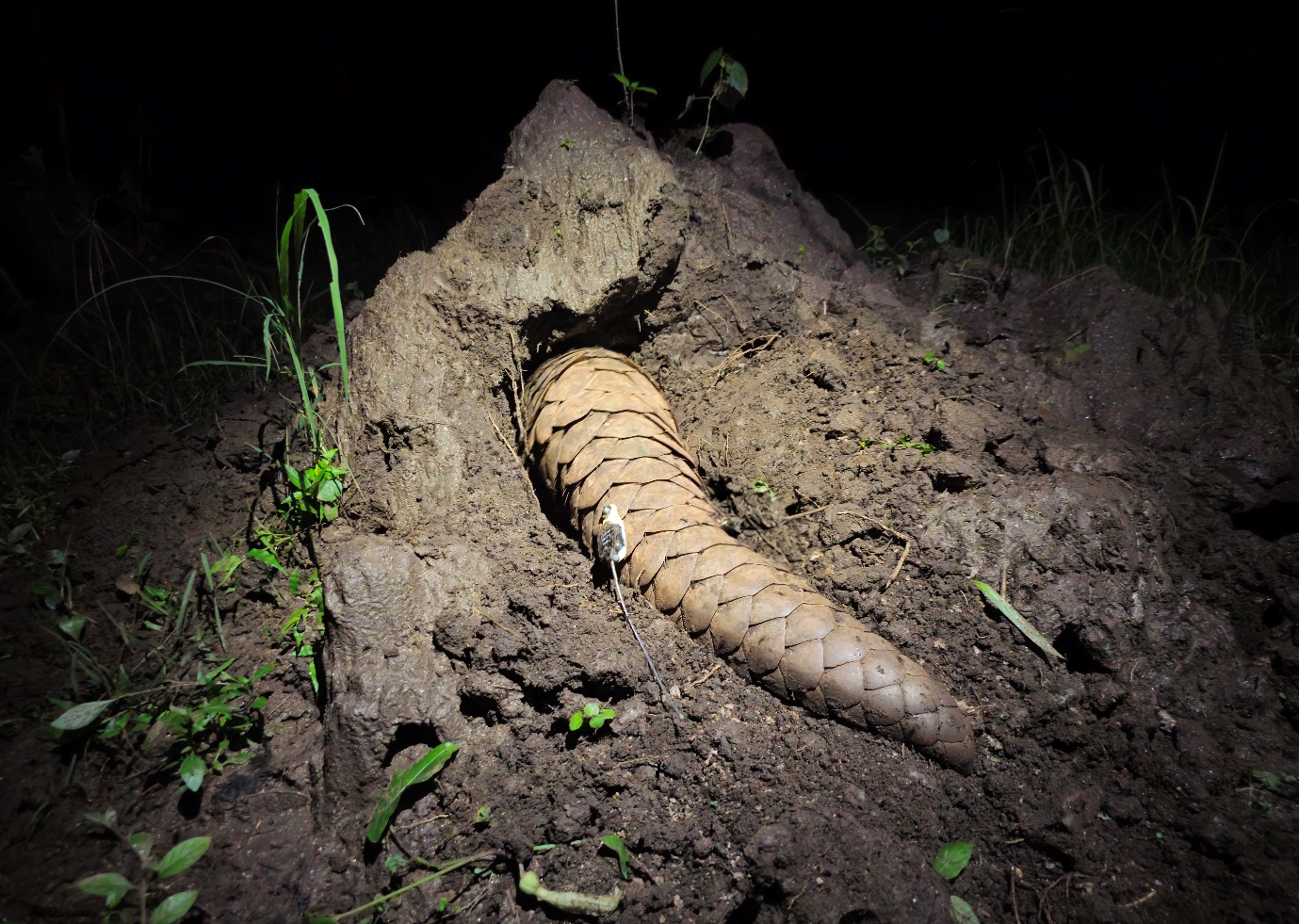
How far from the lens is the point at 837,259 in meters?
2.56

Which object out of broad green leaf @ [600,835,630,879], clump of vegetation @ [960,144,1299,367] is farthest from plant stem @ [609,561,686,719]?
clump of vegetation @ [960,144,1299,367]

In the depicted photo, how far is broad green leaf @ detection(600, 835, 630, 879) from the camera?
1256mm

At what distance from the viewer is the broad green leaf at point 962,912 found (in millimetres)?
1200

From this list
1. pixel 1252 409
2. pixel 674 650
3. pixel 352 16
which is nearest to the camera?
pixel 674 650

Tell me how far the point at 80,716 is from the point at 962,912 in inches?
75.5

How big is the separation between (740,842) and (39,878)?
1357mm

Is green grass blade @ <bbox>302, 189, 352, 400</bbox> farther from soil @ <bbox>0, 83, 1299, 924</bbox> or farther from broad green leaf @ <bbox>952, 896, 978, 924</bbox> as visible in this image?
broad green leaf @ <bbox>952, 896, 978, 924</bbox>

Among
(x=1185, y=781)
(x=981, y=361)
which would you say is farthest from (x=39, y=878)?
(x=981, y=361)

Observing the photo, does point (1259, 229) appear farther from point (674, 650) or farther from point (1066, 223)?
point (674, 650)

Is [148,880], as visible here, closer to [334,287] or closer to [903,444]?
[334,287]

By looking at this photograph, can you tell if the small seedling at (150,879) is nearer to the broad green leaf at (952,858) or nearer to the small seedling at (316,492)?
the small seedling at (316,492)

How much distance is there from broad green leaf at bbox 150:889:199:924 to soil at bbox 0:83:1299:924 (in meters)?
0.06

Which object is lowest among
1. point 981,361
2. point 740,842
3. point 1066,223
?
point 740,842

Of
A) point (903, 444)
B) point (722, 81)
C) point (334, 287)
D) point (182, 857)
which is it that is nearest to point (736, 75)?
point (722, 81)
